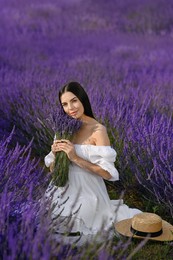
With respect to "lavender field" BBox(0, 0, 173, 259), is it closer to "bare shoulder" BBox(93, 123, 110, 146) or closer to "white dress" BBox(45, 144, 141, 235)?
"white dress" BBox(45, 144, 141, 235)

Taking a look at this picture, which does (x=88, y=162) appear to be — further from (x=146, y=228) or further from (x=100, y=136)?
(x=146, y=228)

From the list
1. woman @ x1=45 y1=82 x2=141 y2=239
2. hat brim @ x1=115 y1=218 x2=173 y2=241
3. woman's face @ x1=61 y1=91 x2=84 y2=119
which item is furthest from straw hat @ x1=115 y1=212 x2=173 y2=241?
woman's face @ x1=61 y1=91 x2=84 y2=119

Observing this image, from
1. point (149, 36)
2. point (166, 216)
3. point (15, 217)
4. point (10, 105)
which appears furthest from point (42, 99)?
point (149, 36)

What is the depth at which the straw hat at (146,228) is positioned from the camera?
8.00 feet

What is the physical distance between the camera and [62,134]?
260 centimetres

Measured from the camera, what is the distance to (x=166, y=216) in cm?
297

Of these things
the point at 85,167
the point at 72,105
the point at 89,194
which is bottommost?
the point at 89,194

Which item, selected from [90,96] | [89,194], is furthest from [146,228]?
[90,96]

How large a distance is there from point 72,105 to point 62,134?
17 centimetres

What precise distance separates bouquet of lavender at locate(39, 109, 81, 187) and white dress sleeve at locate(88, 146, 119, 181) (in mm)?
145

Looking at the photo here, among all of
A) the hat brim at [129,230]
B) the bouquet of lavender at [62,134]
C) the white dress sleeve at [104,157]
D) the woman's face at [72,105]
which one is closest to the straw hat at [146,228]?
the hat brim at [129,230]

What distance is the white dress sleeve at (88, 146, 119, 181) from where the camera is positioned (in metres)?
2.54

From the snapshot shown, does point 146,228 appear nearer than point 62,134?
Yes

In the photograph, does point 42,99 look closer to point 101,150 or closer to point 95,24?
point 101,150
